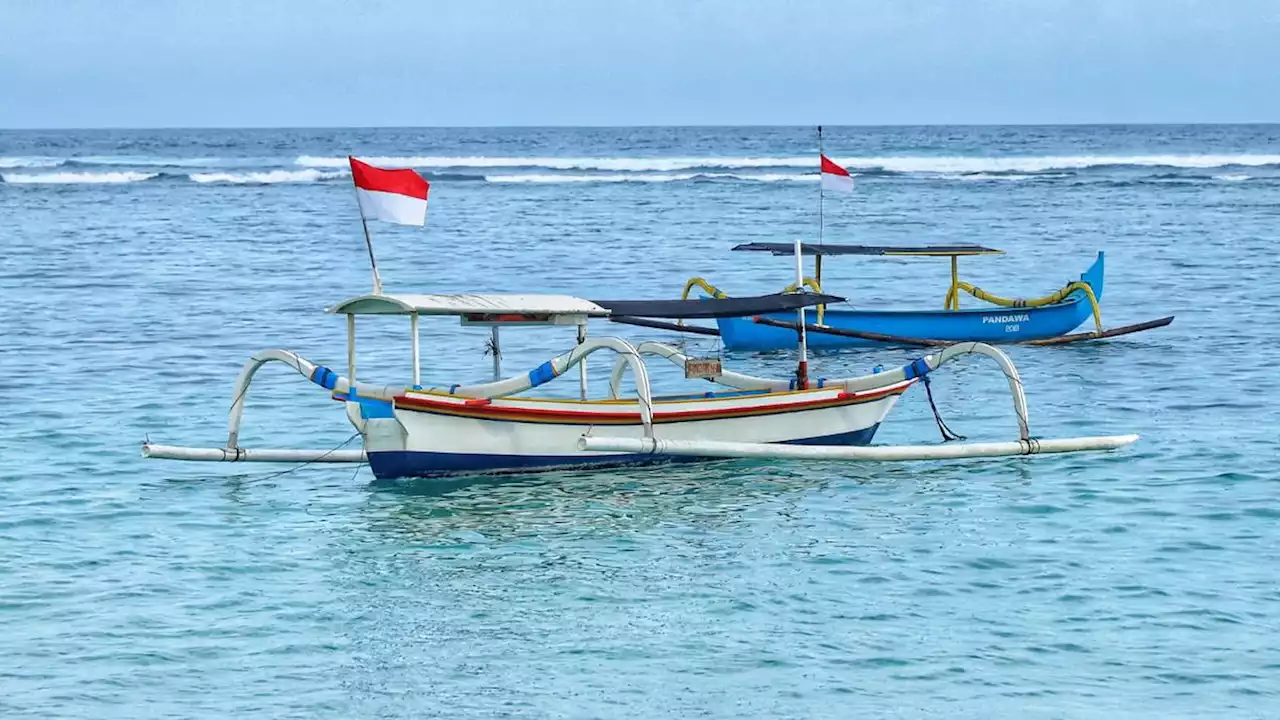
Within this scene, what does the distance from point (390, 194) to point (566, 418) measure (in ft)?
9.89

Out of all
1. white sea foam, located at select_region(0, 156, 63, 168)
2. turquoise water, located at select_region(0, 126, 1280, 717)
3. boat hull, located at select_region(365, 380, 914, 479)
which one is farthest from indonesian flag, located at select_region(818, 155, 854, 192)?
white sea foam, located at select_region(0, 156, 63, 168)

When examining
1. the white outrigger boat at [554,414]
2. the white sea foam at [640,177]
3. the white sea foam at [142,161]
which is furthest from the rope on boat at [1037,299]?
the white sea foam at [142,161]

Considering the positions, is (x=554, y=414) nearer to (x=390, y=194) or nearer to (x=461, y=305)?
(x=461, y=305)

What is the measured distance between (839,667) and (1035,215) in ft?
180

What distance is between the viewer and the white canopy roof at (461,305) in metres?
16.8

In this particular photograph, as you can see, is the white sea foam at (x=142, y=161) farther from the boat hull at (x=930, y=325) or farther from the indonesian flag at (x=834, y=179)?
the indonesian flag at (x=834, y=179)

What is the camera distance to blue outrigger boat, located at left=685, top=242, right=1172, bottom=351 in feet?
92.8

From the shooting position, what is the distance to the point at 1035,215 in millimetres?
65125

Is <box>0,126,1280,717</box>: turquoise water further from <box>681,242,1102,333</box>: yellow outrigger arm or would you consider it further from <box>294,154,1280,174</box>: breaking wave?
<box>294,154,1280,174</box>: breaking wave

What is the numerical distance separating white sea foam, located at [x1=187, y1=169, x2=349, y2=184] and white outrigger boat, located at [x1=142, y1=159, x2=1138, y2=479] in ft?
252

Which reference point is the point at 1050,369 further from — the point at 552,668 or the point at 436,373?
the point at 552,668

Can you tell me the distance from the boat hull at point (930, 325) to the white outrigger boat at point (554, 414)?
883 centimetres

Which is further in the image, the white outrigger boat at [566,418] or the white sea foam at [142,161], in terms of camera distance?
the white sea foam at [142,161]

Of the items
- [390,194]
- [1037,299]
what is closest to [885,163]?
[1037,299]
